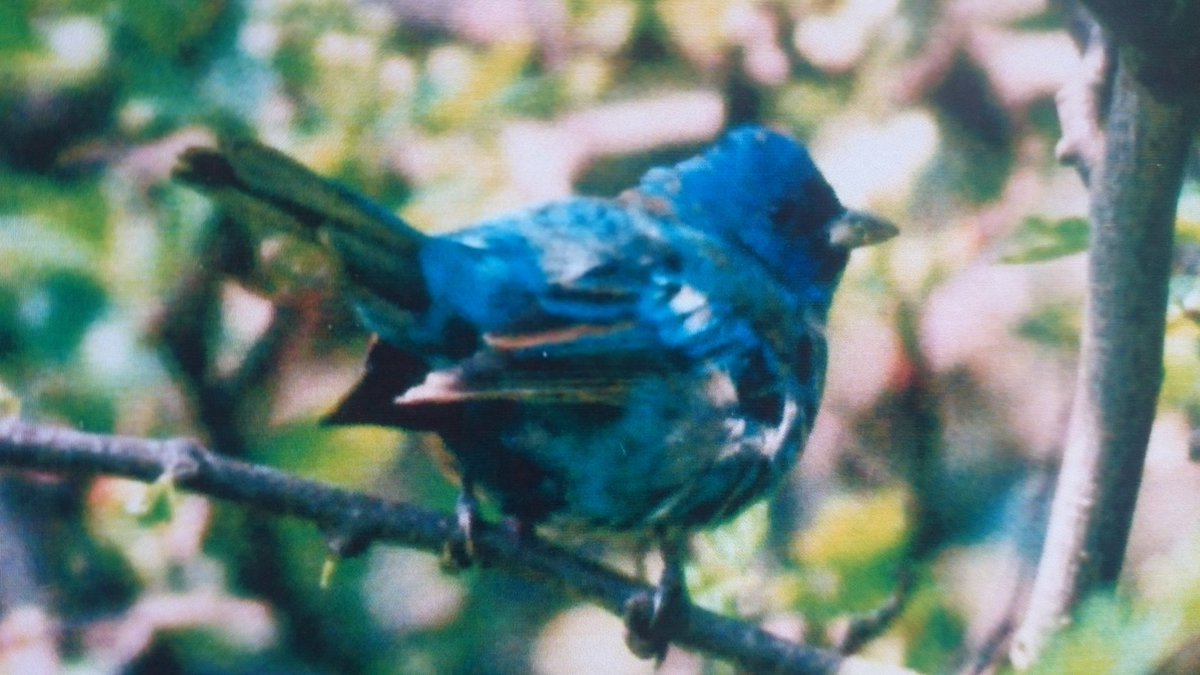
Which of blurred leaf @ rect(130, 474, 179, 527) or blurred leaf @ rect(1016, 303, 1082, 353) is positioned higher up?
blurred leaf @ rect(130, 474, 179, 527)

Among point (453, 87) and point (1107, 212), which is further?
point (453, 87)

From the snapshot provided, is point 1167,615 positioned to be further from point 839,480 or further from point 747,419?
point 839,480

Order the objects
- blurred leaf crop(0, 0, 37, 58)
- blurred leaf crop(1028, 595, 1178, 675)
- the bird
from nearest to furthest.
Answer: blurred leaf crop(1028, 595, 1178, 675)
the bird
blurred leaf crop(0, 0, 37, 58)

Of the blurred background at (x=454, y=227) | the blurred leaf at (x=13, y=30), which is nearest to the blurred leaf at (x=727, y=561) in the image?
the blurred background at (x=454, y=227)

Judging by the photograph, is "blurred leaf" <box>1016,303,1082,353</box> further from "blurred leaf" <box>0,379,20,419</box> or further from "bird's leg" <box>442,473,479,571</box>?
"blurred leaf" <box>0,379,20,419</box>

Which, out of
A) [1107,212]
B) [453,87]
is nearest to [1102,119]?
[1107,212]

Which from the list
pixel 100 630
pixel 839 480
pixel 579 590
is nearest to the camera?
pixel 579 590

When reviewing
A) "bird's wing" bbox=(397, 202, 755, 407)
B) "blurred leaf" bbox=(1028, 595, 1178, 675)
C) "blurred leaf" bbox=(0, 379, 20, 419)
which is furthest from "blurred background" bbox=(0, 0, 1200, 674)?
"blurred leaf" bbox=(1028, 595, 1178, 675)
